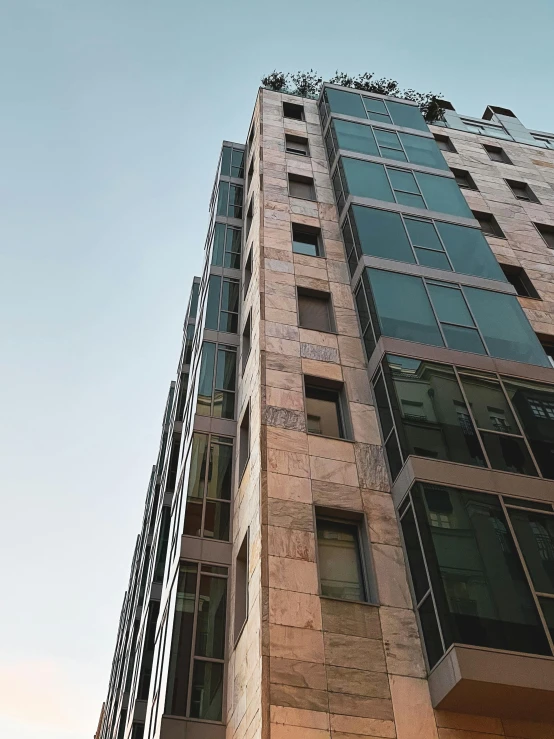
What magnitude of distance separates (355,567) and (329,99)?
23800mm

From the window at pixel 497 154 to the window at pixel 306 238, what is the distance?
47.7 feet

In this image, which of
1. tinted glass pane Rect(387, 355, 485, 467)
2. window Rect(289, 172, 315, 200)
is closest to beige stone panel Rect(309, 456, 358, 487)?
tinted glass pane Rect(387, 355, 485, 467)

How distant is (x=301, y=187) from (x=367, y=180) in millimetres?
3033

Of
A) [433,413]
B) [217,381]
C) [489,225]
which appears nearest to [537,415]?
[433,413]

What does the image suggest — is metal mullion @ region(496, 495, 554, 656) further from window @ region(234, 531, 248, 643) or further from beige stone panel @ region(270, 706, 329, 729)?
window @ region(234, 531, 248, 643)

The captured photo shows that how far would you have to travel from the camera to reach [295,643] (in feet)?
38.9

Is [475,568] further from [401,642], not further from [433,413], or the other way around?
[433,413]

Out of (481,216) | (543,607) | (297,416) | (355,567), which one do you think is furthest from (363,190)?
(543,607)

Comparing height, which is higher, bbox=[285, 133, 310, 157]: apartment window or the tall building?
bbox=[285, 133, 310, 157]: apartment window

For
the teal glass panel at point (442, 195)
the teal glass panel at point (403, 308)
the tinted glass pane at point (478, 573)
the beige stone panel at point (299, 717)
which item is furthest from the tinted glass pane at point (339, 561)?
the teal glass panel at point (442, 195)

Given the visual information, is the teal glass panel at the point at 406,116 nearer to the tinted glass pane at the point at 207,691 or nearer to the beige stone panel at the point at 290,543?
the beige stone panel at the point at 290,543

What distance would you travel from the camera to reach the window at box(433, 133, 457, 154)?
109ft

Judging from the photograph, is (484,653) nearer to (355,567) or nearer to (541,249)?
(355,567)

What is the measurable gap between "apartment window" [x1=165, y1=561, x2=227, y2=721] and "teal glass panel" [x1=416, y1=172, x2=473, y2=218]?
15.0m
